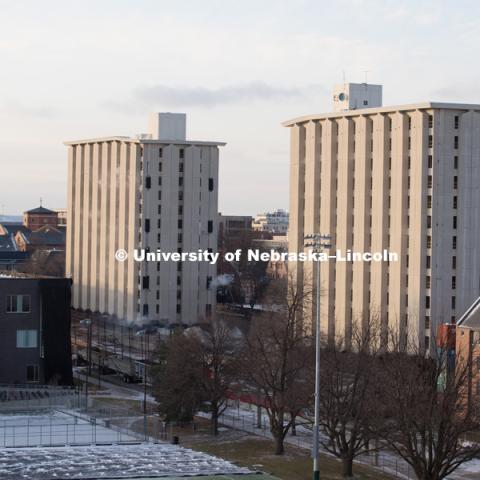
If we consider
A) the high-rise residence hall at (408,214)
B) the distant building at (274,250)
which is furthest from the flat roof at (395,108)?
the distant building at (274,250)

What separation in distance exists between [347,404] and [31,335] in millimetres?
28357

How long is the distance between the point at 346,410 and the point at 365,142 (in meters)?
40.6

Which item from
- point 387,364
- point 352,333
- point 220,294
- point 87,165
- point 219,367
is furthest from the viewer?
point 220,294

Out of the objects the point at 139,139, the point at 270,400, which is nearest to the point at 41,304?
the point at 270,400

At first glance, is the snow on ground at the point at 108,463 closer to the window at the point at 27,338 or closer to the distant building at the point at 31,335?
the distant building at the point at 31,335

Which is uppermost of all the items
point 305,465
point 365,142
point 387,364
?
point 365,142

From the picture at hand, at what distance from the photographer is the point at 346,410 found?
5284 centimetres

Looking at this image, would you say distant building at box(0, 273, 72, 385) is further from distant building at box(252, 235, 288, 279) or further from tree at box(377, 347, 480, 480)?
distant building at box(252, 235, 288, 279)

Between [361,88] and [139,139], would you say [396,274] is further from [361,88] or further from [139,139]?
[139,139]

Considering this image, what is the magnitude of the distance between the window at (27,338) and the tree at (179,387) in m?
14.2

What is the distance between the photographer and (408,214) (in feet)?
286

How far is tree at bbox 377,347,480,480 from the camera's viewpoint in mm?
46188

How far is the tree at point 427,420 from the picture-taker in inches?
1818

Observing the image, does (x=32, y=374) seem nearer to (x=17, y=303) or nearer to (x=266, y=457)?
(x=17, y=303)
